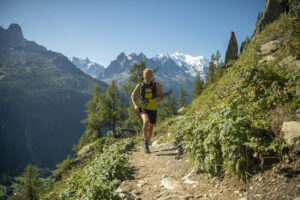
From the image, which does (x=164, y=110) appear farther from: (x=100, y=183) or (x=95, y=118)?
(x=100, y=183)

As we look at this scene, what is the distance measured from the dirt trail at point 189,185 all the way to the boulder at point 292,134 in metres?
0.45

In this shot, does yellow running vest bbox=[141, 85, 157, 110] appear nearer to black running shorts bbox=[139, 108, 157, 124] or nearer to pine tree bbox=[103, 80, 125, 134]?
black running shorts bbox=[139, 108, 157, 124]

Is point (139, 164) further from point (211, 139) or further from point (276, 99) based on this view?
point (276, 99)

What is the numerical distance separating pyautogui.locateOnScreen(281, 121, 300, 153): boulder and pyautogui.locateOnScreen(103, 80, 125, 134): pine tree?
2845 cm

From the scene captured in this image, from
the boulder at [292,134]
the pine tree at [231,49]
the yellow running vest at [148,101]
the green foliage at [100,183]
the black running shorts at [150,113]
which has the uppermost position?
the pine tree at [231,49]

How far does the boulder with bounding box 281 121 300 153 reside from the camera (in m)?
2.49

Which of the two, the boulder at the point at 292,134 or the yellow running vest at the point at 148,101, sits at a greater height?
the yellow running vest at the point at 148,101

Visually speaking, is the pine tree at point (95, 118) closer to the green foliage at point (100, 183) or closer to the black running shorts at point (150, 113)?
the black running shorts at point (150, 113)

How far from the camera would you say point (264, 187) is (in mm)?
2520

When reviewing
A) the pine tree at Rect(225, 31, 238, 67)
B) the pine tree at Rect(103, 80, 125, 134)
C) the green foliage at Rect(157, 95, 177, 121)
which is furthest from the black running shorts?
the pine tree at Rect(103, 80, 125, 134)

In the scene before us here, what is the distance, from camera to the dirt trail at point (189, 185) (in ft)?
7.84

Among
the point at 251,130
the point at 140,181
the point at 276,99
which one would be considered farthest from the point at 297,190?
the point at 140,181

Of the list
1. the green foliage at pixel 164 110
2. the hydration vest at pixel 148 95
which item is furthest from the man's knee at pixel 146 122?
the green foliage at pixel 164 110

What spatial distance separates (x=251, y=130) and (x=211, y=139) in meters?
0.74
